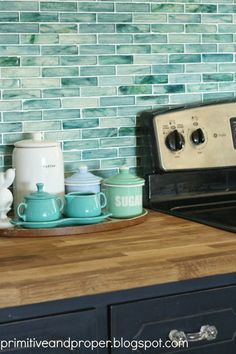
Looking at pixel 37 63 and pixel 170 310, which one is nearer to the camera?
pixel 170 310

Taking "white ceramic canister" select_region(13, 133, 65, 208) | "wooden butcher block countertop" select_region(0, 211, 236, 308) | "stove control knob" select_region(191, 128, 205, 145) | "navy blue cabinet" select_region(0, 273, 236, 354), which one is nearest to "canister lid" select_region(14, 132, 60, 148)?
"white ceramic canister" select_region(13, 133, 65, 208)

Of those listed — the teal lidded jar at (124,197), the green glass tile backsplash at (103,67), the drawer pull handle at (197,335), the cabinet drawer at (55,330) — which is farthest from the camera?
the green glass tile backsplash at (103,67)

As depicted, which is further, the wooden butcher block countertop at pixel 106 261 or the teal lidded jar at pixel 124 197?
the teal lidded jar at pixel 124 197

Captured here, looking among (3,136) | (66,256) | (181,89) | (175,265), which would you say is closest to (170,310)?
(175,265)

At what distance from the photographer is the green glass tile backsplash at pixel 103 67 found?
1.71 m

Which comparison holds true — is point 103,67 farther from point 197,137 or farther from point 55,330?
point 55,330

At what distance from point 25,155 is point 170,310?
0.58 m

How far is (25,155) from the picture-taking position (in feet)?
5.29

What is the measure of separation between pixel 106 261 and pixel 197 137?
657mm

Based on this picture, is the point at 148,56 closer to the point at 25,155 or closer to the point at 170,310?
the point at 25,155

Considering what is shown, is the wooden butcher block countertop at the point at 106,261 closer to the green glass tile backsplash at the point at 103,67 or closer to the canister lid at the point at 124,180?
the canister lid at the point at 124,180

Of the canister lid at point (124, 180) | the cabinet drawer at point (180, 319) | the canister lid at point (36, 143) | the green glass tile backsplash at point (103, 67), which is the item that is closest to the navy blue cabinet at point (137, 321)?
the cabinet drawer at point (180, 319)

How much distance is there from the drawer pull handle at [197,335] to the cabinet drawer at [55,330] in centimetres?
15

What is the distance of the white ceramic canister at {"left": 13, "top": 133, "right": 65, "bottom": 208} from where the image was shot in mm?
1609
